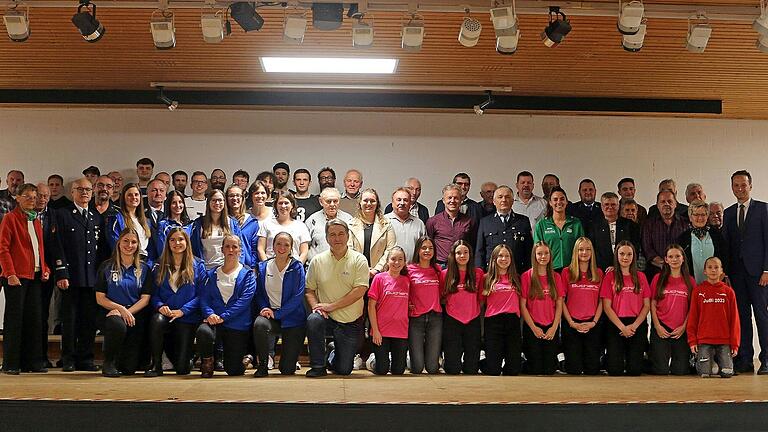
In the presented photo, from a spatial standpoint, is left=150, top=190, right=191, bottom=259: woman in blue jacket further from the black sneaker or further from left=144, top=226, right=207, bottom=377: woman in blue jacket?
the black sneaker

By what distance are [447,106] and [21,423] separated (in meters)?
5.42

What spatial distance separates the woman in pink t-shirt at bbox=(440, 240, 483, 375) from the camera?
7.09 meters

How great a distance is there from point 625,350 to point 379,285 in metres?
2.15

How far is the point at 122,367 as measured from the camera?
21.7 feet

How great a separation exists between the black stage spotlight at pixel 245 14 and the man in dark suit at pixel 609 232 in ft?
11.5

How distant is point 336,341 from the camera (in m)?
6.76

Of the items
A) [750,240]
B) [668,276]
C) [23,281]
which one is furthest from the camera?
[750,240]

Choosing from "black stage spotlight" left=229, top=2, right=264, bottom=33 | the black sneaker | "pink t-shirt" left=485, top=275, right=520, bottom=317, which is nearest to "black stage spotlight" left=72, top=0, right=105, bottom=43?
"black stage spotlight" left=229, top=2, right=264, bottom=33

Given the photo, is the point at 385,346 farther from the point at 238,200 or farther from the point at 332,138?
the point at 332,138

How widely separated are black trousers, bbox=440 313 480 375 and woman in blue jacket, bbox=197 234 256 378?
1.63 meters

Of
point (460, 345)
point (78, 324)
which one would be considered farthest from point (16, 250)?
point (460, 345)

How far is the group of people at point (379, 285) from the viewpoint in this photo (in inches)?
264

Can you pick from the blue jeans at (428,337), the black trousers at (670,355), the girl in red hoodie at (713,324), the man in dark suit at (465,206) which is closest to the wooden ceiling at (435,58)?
the man in dark suit at (465,206)

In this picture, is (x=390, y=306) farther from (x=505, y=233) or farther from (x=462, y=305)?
(x=505, y=233)
